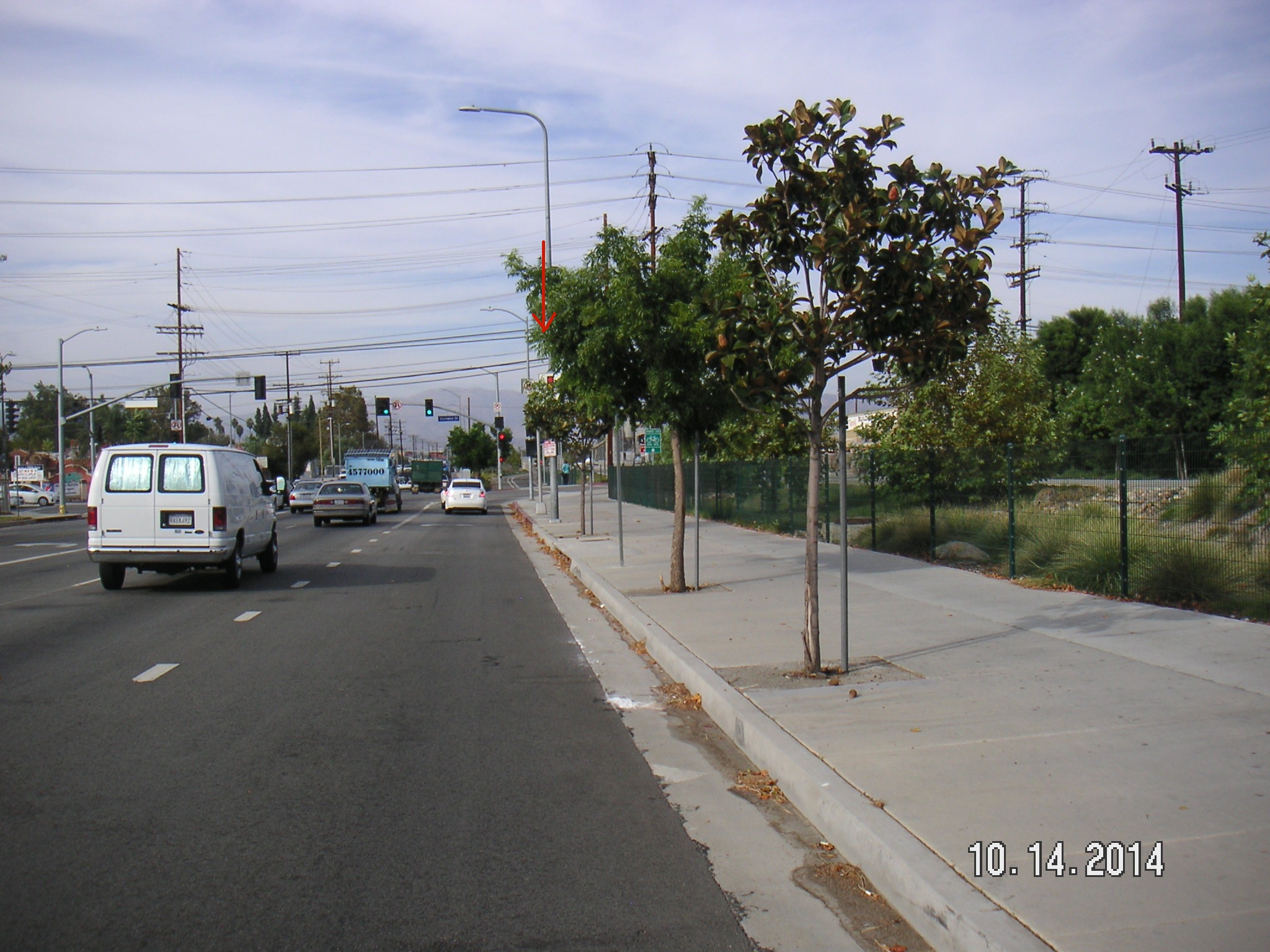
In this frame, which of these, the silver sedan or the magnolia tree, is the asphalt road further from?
the silver sedan

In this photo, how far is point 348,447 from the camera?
144375 millimetres

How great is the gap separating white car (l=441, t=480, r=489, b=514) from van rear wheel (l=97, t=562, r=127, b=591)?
29.5 metres

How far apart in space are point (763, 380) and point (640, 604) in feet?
18.1

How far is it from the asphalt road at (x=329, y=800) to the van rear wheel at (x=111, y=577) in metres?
3.54

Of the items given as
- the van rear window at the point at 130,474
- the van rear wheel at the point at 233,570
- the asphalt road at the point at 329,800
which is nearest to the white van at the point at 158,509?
the van rear window at the point at 130,474

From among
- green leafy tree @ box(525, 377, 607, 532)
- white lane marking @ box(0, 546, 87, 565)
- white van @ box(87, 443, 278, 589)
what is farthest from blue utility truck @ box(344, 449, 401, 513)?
white van @ box(87, 443, 278, 589)

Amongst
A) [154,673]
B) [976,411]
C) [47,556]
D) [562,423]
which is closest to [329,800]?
[154,673]

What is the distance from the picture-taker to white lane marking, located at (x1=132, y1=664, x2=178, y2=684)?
8.94 meters

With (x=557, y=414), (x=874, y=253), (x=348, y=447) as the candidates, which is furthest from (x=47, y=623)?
(x=348, y=447)

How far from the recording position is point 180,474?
15.1m

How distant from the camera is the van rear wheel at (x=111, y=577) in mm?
15422

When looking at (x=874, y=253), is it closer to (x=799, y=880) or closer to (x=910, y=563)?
(x=799, y=880)

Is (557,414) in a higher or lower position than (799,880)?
higher

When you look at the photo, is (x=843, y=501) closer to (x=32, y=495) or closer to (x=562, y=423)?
(x=562, y=423)
